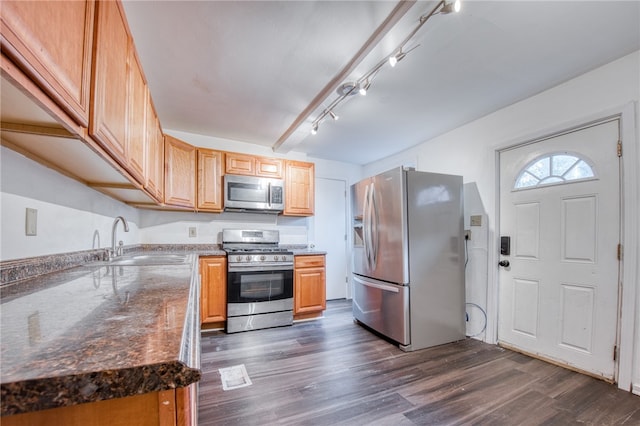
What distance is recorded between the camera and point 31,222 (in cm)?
Answer: 118

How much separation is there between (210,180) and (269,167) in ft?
2.53

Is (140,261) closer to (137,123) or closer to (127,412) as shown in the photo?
(137,123)

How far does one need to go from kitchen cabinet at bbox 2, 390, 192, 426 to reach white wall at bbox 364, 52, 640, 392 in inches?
111

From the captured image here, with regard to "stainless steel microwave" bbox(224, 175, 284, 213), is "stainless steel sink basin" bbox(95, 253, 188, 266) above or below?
below

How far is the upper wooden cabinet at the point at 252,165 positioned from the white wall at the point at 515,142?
1.98 meters

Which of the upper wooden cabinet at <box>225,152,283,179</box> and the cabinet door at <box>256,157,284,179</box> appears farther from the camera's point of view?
the cabinet door at <box>256,157,284,179</box>

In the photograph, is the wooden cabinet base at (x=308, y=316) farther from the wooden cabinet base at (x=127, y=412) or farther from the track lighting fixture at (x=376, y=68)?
the wooden cabinet base at (x=127, y=412)

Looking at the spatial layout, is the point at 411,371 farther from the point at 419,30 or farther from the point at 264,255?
the point at 419,30

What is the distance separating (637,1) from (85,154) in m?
2.95

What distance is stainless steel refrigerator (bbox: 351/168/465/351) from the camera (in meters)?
2.59

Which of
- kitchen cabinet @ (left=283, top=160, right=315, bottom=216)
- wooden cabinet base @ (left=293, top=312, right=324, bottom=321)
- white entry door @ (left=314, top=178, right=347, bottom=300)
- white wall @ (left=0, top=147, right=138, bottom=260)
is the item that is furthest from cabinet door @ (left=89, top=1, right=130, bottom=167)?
white entry door @ (left=314, top=178, right=347, bottom=300)

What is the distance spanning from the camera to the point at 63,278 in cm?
115

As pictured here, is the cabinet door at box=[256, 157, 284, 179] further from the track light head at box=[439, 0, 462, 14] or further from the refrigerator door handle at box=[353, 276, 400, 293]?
the track light head at box=[439, 0, 462, 14]

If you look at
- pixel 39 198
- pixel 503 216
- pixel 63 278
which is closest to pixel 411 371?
pixel 503 216
